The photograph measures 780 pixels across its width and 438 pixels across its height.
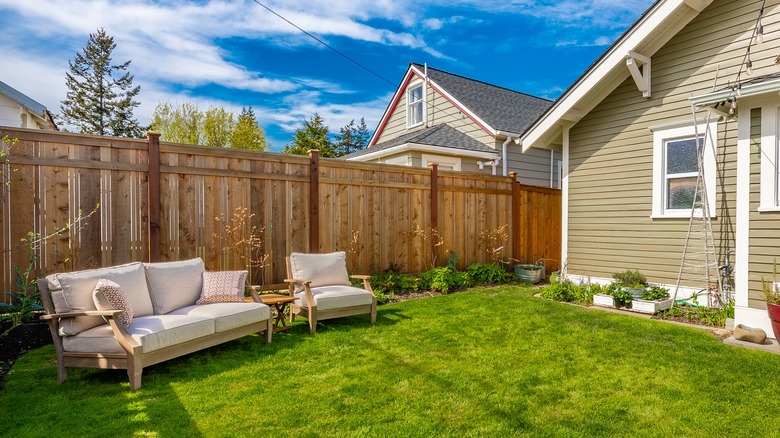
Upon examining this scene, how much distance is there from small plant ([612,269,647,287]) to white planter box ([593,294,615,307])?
34cm

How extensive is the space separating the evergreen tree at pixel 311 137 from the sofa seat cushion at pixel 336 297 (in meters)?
21.9

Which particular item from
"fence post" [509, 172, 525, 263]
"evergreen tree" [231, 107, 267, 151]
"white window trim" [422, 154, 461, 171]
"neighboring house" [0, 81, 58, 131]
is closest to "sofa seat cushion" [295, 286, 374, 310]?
"fence post" [509, 172, 525, 263]

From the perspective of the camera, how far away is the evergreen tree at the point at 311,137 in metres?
26.5

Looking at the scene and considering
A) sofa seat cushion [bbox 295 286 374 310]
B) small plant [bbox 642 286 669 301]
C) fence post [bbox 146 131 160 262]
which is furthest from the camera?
small plant [bbox 642 286 669 301]

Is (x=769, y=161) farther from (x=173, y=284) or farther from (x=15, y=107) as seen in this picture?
(x=15, y=107)

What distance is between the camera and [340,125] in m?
36.3

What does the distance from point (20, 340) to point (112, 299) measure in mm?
1681

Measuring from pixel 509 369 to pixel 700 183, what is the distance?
4423 millimetres

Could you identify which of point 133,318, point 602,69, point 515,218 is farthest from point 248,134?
point 133,318

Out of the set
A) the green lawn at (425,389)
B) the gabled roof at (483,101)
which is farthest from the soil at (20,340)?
the gabled roof at (483,101)

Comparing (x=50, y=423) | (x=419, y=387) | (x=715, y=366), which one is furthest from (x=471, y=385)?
(x=50, y=423)

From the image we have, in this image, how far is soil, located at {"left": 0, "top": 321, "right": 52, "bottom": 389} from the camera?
3864mm

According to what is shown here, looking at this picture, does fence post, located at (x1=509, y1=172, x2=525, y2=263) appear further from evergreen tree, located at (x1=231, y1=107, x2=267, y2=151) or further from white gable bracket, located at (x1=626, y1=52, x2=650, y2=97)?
evergreen tree, located at (x1=231, y1=107, x2=267, y2=151)

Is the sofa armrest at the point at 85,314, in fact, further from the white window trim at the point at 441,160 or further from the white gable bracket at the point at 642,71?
the white window trim at the point at 441,160
